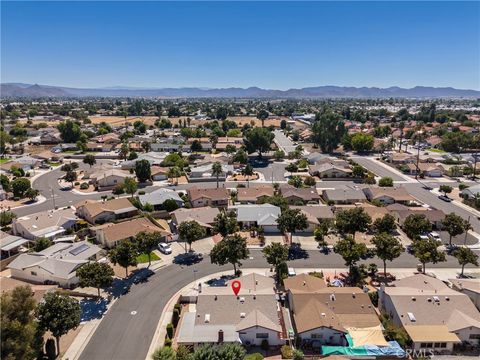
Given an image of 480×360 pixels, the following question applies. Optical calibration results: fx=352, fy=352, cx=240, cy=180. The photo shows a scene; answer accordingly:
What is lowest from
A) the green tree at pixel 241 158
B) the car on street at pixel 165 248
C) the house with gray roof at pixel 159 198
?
the car on street at pixel 165 248

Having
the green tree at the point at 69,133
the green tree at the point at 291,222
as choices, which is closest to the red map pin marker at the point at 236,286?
the green tree at the point at 291,222

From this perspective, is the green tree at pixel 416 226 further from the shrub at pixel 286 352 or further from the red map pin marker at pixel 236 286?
the shrub at pixel 286 352

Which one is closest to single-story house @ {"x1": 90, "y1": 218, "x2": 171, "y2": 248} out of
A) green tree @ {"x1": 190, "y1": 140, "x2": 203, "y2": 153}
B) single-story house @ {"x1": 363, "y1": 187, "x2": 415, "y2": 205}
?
single-story house @ {"x1": 363, "y1": 187, "x2": 415, "y2": 205}

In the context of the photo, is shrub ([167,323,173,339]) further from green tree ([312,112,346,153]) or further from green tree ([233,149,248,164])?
green tree ([312,112,346,153])

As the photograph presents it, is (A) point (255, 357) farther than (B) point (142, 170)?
No

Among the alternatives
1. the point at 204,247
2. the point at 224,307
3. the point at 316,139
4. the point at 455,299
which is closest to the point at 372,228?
the point at 455,299

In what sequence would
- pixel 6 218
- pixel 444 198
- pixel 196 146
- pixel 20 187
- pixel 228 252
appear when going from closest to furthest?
pixel 228 252, pixel 6 218, pixel 20 187, pixel 444 198, pixel 196 146

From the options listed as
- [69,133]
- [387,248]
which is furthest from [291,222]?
[69,133]

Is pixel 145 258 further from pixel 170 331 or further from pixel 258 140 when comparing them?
pixel 258 140
